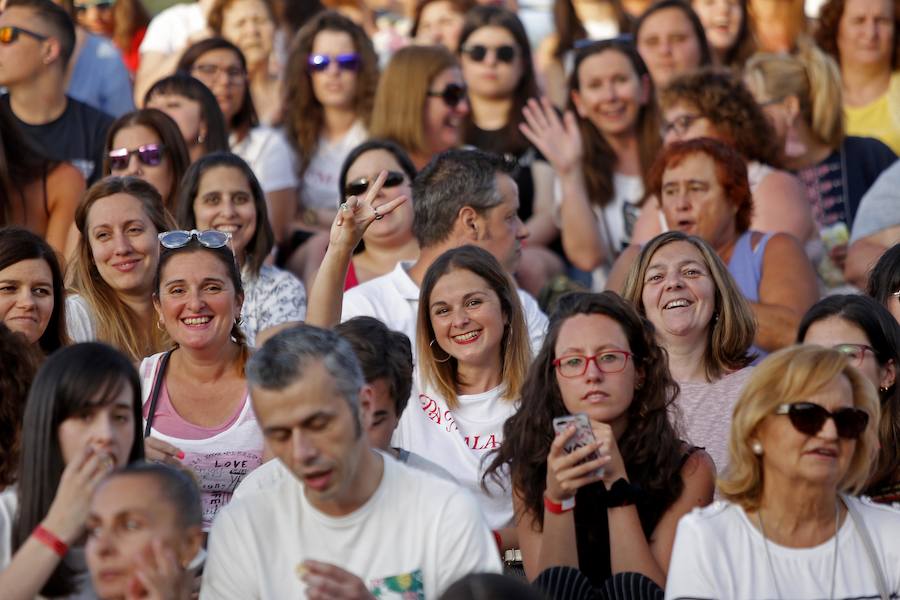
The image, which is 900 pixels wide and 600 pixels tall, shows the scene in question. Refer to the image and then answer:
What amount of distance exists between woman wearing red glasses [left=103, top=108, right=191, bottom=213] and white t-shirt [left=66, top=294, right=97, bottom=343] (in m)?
1.14

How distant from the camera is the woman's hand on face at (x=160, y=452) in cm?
523

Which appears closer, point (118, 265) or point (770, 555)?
point (770, 555)

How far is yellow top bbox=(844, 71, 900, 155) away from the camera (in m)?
8.75

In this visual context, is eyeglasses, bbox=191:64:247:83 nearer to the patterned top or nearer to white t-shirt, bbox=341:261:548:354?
the patterned top

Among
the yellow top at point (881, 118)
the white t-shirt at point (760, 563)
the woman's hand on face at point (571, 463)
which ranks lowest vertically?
the white t-shirt at point (760, 563)

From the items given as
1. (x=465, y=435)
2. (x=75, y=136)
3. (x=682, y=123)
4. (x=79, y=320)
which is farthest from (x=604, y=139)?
(x=79, y=320)

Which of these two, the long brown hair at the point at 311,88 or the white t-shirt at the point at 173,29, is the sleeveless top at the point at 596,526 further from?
the white t-shirt at the point at 173,29

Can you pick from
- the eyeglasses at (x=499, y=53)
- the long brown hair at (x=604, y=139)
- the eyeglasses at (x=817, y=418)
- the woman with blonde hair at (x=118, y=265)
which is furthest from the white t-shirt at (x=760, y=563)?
the eyeglasses at (x=499, y=53)

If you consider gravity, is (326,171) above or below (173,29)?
below

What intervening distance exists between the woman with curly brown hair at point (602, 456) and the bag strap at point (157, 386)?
133 centimetres

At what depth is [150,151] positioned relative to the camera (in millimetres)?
7418

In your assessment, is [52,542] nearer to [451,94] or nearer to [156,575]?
[156,575]

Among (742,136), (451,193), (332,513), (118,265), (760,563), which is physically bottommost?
(760,563)

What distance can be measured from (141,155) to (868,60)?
4.11 m
